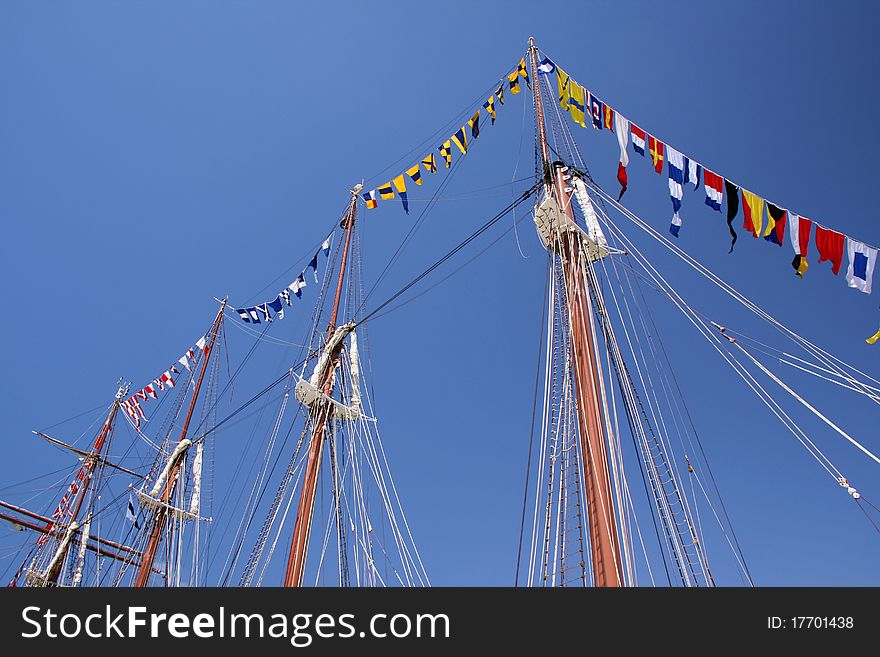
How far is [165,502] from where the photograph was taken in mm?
24203

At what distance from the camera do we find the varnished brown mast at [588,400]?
24.3 ft

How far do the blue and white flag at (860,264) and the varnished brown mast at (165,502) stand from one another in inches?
998

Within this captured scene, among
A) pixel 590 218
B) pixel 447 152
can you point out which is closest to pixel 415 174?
pixel 447 152

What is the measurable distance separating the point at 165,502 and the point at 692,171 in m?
25.8

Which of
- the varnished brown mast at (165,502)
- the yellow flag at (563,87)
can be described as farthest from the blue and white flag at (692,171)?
the varnished brown mast at (165,502)

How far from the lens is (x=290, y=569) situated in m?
13.6

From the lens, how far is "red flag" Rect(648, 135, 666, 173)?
959 cm

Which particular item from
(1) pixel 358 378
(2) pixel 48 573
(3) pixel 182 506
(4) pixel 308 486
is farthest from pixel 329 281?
(2) pixel 48 573

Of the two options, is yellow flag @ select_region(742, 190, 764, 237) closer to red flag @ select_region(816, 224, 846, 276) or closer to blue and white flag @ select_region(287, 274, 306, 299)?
red flag @ select_region(816, 224, 846, 276)

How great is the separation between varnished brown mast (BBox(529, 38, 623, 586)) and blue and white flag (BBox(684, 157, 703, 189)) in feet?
8.20

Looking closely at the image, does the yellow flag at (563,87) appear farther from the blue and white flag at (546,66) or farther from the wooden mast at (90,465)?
the wooden mast at (90,465)
